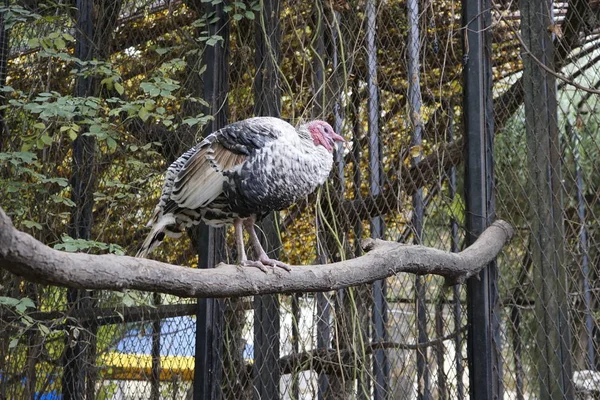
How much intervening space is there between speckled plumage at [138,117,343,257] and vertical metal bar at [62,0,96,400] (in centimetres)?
101

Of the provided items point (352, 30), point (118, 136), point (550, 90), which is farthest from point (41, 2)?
point (550, 90)

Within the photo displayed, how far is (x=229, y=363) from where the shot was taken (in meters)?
3.18

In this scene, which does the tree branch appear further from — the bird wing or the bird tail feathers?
the bird tail feathers

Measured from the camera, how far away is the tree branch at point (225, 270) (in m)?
1.45

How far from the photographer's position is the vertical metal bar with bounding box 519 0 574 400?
104 inches

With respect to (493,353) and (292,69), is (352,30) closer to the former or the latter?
(292,69)

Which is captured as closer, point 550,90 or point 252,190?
point 252,190

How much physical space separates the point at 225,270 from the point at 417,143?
51.8 inches

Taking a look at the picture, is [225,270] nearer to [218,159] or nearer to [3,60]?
[218,159]

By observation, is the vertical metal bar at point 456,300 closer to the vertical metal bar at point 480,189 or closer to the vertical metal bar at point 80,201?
the vertical metal bar at point 480,189

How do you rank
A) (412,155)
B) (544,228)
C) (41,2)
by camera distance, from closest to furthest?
(544,228) < (412,155) < (41,2)

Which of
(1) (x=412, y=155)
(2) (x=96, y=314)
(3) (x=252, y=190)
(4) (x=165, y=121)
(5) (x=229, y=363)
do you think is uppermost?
(4) (x=165, y=121)

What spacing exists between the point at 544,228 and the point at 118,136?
6.00 ft

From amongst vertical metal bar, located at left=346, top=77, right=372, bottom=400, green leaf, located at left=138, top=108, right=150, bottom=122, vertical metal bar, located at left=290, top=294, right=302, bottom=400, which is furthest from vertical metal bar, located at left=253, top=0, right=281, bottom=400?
green leaf, located at left=138, top=108, right=150, bottom=122
